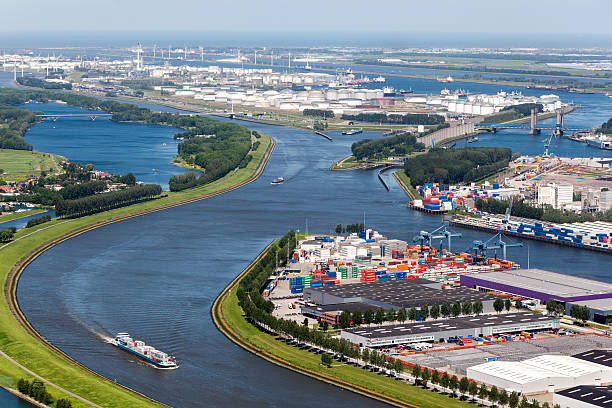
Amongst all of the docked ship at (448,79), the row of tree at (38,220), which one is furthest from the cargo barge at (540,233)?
the docked ship at (448,79)

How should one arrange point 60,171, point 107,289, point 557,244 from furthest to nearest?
point 60,171 → point 557,244 → point 107,289

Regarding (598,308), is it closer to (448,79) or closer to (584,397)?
(584,397)

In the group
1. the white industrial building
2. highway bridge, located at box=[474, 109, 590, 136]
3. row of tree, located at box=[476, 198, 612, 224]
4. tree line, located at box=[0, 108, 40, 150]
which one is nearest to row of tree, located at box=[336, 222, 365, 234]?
row of tree, located at box=[476, 198, 612, 224]

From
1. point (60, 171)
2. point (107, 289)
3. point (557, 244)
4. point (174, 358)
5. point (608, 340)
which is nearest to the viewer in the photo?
point (174, 358)

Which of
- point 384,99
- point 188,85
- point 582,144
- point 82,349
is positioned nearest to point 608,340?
point 82,349

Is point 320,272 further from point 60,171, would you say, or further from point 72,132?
point 72,132

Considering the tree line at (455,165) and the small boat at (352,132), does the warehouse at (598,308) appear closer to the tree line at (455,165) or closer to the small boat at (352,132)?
the tree line at (455,165)
